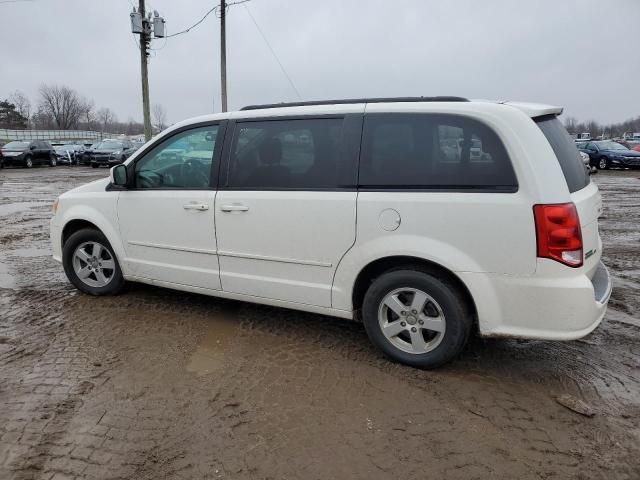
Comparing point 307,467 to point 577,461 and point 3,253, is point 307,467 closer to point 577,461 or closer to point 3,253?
point 577,461

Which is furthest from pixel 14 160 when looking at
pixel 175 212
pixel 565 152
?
pixel 565 152

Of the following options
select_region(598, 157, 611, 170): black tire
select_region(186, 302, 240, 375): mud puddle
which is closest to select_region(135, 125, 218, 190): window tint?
select_region(186, 302, 240, 375): mud puddle

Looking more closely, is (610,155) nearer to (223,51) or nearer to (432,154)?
(223,51)

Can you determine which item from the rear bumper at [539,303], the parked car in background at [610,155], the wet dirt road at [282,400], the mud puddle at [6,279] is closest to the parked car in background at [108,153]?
the mud puddle at [6,279]

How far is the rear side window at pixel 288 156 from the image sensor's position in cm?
366

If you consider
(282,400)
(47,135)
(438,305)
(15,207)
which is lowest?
(282,400)

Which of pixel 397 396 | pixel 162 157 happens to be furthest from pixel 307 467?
pixel 162 157

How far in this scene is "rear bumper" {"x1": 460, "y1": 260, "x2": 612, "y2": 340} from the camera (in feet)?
9.96

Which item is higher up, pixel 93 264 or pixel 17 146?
pixel 17 146

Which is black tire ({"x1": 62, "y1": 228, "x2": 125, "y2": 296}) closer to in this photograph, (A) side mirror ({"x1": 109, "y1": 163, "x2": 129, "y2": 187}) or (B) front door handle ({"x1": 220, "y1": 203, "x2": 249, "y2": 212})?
(A) side mirror ({"x1": 109, "y1": 163, "x2": 129, "y2": 187})

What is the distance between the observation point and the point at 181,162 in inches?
173

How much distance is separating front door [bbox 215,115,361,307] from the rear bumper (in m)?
0.99

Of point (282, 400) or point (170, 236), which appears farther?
point (170, 236)

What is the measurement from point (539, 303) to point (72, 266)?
435 centimetres
